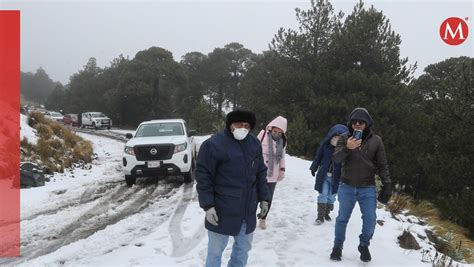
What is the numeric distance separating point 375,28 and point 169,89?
102ft

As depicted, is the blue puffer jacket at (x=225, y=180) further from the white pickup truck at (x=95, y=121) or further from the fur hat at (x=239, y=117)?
the white pickup truck at (x=95, y=121)

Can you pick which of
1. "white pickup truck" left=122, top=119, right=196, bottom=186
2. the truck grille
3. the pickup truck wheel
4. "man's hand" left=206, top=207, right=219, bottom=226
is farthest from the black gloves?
the pickup truck wheel

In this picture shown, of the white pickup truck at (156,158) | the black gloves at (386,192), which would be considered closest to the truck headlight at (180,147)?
the white pickup truck at (156,158)

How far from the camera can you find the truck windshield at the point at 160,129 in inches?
458

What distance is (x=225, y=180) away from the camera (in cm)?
379

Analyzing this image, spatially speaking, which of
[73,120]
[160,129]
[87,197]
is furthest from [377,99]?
[73,120]

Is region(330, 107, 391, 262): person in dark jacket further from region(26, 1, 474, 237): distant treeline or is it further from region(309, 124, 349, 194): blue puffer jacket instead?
region(26, 1, 474, 237): distant treeline

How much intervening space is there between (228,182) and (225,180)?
34 mm

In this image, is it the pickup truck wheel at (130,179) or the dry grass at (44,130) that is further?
the dry grass at (44,130)

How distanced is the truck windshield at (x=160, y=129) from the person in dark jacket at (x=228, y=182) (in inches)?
313

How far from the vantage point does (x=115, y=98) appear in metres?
49.0

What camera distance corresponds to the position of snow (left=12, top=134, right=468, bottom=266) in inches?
209

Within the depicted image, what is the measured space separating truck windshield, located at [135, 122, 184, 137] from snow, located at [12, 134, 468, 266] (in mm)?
1857

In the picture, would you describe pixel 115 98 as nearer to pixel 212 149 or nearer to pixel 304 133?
pixel 304 133
